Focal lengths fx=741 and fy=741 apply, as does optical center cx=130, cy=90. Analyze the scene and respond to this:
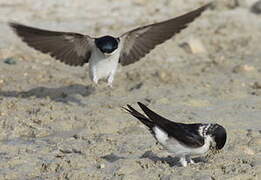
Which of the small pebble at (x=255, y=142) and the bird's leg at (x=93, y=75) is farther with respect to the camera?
the bird's leg at (x=93, y=75)

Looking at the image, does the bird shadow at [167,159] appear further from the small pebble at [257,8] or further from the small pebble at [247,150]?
the small pebble at [257,8]

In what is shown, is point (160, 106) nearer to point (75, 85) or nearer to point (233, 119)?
point (233, 119)

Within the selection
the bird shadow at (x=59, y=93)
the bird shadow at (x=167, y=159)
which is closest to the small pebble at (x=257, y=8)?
the bird shadow at (x=59, y=93)

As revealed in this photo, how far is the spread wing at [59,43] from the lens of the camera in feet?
20.3

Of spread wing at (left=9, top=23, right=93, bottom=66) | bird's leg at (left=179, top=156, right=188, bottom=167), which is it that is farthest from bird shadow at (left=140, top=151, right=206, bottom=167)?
spread wing at (left=9, top=23, right=93, bottom=66)

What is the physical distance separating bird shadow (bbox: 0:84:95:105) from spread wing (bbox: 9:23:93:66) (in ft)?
0.89

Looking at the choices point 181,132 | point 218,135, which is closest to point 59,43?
point 181,132

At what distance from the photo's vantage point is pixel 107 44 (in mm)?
6230

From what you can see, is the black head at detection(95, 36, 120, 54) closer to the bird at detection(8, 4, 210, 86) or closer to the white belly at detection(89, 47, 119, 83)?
the bird at detection(8, 4, 210, 86)

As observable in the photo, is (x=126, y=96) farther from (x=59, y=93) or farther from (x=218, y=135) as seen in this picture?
(x=218, y=135)

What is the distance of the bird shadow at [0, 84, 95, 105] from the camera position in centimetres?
643

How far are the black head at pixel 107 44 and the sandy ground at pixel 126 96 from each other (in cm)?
46

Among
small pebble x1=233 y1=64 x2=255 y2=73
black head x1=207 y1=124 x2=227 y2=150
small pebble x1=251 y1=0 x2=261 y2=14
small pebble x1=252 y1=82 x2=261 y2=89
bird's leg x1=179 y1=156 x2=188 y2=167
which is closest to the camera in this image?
black head x1=207 y1=124 x2=227 y2=150

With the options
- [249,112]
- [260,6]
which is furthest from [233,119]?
[260,6]
